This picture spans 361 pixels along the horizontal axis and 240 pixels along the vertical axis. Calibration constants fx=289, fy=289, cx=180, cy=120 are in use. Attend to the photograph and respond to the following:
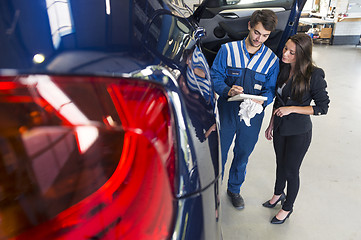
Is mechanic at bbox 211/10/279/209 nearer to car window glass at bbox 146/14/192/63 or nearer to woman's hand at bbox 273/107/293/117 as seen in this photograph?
woman's hand at bbox 273/107/293/117

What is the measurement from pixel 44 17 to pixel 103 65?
0.56 feet

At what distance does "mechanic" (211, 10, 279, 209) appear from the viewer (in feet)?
6.32

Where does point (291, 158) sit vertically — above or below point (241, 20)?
below

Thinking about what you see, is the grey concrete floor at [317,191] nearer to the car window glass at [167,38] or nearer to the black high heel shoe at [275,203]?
the black high heel shoe at [275,203]

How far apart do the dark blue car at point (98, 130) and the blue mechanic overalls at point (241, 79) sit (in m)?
1.33

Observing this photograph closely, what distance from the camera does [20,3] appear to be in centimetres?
57

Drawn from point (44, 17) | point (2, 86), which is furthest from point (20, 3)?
point (2, 86)

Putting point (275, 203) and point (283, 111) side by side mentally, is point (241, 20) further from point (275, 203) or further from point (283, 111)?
point (275, 203)

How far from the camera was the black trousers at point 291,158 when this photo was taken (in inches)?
76.0

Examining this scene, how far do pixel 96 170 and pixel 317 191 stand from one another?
87.5 inches

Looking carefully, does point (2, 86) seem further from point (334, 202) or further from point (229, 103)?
point (334, 202)

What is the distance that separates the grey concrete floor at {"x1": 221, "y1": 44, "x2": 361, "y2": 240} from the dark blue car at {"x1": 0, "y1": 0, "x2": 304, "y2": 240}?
57.7 inches

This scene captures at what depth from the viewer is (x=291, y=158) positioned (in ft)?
6.49

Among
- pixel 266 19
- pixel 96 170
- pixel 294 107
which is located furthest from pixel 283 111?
pixel 96 170
